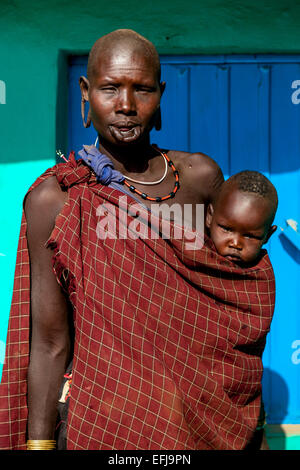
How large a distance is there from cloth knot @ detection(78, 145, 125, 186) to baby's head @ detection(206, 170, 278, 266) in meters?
0.36

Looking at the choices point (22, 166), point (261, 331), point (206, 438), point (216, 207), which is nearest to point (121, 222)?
point (216, 207)

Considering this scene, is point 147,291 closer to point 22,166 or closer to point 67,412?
point 67,412

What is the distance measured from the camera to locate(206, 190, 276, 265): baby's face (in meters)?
1.59

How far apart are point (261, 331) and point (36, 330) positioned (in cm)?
73

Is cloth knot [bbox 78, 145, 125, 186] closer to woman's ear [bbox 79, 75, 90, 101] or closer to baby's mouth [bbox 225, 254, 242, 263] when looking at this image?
woman's ear [bbox 79, 75, 90, 101]

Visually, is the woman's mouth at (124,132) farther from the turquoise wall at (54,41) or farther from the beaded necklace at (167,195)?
the turquoise wall at (54,41)

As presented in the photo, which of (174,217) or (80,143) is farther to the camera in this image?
(80,143)

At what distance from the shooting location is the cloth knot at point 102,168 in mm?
1602

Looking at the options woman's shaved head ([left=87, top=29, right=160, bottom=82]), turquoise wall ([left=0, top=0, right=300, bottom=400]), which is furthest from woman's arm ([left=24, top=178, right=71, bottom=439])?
turquoise wall ([left=0, top=0, right=300, bottom=400])

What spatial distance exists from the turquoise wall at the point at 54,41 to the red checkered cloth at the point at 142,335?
4.17ft

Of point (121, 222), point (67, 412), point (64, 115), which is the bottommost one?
point (67, 412)

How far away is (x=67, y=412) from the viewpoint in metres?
1.60

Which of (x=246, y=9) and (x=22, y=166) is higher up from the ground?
(x=246, y=9)

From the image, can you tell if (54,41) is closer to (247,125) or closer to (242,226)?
(247,125)
